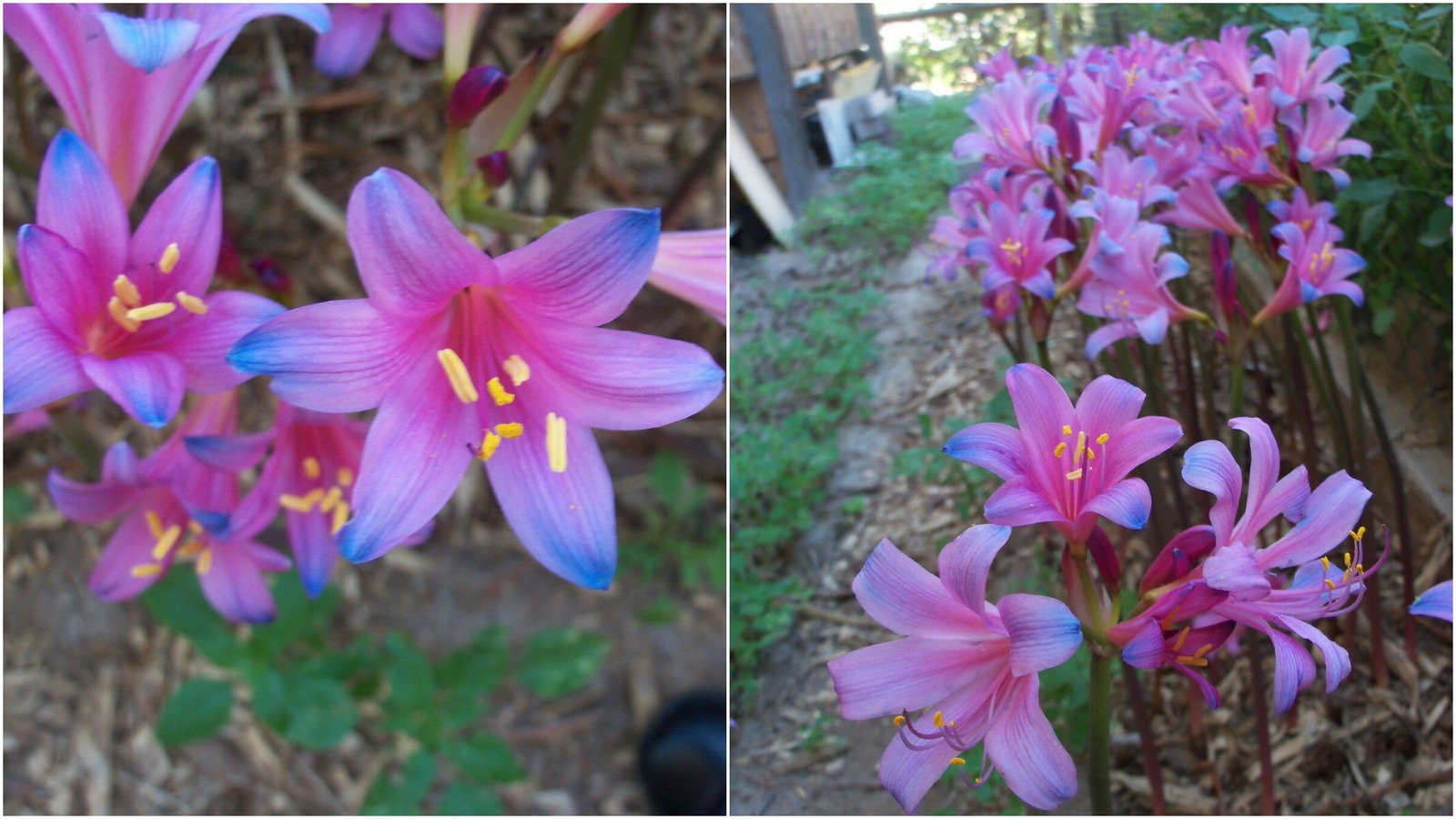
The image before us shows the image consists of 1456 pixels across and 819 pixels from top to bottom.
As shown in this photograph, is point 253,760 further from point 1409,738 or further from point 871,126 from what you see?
point 1409,738

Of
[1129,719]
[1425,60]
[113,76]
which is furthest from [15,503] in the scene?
[1425,60]

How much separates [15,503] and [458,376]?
75 centimetres

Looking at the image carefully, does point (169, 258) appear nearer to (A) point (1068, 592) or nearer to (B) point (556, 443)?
(B) point (556, 443)

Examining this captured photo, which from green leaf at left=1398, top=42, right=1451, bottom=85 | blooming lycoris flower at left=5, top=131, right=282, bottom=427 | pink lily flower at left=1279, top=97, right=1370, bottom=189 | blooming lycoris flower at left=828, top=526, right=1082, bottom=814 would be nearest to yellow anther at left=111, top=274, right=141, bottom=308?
blooming lycoris flower at left=5, top=131, right=282, bottom=427

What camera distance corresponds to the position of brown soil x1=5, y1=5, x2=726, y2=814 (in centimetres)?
105

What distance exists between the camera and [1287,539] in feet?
1.30

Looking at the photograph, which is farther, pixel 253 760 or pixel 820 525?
pixel 253 760

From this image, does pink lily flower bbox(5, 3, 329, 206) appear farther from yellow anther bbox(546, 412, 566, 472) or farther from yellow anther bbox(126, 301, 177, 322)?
yellow anther bbox(546, 412, 566, 472)

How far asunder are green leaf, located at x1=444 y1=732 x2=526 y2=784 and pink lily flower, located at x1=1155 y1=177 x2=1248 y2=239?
77 cm

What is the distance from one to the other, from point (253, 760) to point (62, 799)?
20cm

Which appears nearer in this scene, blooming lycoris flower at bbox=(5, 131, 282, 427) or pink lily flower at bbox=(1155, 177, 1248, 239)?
→ blooming lycoris flower at bbox=(5, 131, 282, 427)

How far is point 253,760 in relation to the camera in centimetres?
119

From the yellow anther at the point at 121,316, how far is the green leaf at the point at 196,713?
598mm

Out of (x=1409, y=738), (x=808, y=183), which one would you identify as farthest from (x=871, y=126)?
(x=1409, y=738)
